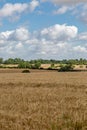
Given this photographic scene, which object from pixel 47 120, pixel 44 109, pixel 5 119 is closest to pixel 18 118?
pixel 5 119

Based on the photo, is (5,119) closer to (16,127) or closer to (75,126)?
(16,127)

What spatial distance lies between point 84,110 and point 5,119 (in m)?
4.09

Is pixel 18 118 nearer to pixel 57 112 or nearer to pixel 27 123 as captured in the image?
pixel 27 123

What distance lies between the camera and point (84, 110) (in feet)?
52.7

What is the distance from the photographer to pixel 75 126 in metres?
11.9

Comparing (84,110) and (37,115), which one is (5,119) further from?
(84,110)

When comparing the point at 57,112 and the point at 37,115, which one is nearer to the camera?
the point at 37,115

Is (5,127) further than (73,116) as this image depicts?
No

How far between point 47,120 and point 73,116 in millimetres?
1309

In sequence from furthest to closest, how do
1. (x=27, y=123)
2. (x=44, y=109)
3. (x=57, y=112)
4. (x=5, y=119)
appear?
(x=44, y=109), (x=57, y=112), (x=5, y=119), (x=27, y=123)

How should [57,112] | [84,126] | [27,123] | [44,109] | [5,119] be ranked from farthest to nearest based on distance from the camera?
[44,109] → [57,112] → [5,119] → [27,123] → [84,126]

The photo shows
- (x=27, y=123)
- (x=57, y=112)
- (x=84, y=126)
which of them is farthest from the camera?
(x=57, y=112)

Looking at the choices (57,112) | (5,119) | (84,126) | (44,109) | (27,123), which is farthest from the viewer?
(44,109)

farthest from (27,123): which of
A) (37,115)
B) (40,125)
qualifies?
(37,115)
